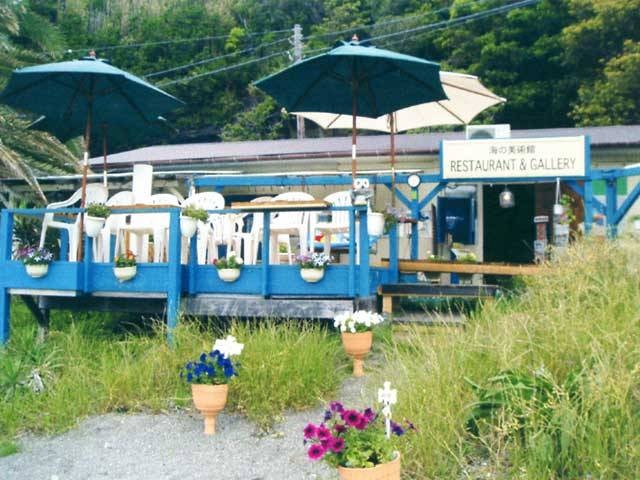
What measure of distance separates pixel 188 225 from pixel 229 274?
584 millimetres

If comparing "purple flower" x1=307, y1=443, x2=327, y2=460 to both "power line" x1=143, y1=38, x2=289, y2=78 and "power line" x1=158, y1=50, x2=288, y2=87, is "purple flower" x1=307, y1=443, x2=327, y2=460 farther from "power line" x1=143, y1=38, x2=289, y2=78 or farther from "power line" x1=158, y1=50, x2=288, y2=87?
"power line" x1=143, y1=38, x2=289, y2=78

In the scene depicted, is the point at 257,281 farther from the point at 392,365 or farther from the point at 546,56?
the point at 546,56

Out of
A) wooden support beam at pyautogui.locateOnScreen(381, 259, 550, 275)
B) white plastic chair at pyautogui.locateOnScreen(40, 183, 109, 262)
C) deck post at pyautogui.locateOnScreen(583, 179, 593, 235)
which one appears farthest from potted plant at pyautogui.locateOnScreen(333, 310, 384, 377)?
deck post at pyautogui.locateOnScreen(583, 179, 593, 235)

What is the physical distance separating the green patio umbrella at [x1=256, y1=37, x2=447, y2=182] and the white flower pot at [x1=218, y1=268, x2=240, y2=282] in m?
1.50

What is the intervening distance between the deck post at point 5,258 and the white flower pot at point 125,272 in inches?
51.1

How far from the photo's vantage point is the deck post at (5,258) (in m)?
7.26

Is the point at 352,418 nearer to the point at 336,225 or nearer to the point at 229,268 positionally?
the point at 229,268

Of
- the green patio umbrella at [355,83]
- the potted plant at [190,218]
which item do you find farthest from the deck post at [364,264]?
the potted plant at [190,218]

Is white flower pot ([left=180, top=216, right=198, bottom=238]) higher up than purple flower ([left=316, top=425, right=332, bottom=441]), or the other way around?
white flower pot ([left=180, top=216, right=198, bottom=238])

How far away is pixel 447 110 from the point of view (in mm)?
9711

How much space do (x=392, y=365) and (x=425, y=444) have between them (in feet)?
3.64

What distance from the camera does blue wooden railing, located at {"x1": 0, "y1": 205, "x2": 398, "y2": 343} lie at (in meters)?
6.54

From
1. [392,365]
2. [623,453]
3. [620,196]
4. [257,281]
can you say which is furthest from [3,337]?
[620,196]

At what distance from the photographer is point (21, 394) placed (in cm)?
593
